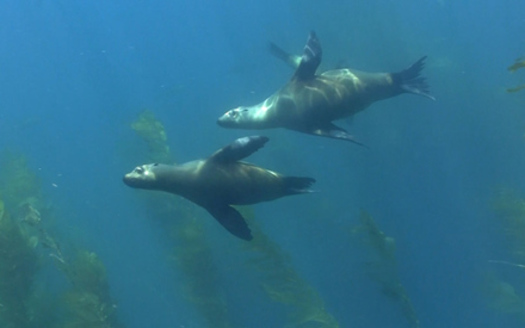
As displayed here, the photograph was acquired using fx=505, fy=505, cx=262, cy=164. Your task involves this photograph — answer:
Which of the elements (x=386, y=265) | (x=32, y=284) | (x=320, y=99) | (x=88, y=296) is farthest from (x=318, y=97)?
(x=32, y=284)

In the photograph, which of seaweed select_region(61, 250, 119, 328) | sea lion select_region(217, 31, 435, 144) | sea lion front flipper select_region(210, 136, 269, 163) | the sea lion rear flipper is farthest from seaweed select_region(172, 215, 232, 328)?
sea lion front flipper select_region(210, 136, 269, 163)

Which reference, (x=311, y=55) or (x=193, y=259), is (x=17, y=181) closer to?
(x=193, y=259)

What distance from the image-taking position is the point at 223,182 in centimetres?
491

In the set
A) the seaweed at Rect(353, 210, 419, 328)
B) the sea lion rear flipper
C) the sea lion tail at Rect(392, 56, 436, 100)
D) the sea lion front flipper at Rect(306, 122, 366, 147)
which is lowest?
the seaweed at Rect(353, 210, 419, 328)

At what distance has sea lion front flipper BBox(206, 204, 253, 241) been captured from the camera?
481 centimetres

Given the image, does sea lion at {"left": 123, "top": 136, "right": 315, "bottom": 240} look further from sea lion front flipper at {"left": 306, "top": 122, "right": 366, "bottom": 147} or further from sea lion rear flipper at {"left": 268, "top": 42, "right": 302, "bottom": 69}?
sea lion rear flipper at {"left": 268, "top": 42, "right": 302, "bottom": 69}

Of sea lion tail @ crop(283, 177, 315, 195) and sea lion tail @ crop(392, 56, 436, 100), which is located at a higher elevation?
sea lion tail @ crop(392, 56, 436, 100)

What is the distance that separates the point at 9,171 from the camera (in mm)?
11523

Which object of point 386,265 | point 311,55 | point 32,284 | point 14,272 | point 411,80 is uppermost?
point 311,55

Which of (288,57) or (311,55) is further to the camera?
(288,57)

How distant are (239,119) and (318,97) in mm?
1182

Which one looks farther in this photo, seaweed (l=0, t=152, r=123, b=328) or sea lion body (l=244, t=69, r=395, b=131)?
seaweed (l=0, t=152, r=123, b=328)

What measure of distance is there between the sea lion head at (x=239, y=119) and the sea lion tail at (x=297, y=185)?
5.35 feet

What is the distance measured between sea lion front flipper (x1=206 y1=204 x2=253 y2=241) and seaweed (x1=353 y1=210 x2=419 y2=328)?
14.8 feet
